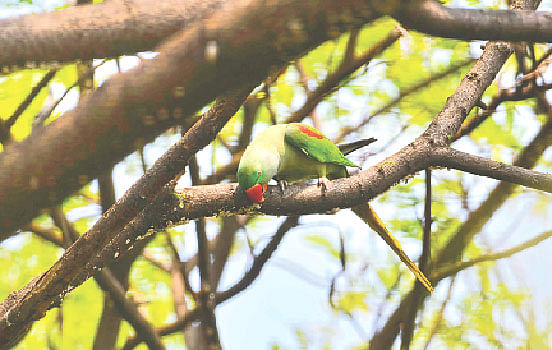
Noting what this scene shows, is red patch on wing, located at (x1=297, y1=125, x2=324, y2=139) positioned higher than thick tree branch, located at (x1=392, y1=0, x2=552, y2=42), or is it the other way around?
thick tree branch, located at (x1=392, y1=0, x2=552, y2=42)

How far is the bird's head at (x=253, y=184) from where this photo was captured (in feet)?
11.6

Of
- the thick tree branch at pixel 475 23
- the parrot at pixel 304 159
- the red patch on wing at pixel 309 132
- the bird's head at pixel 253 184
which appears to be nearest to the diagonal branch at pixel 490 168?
the parrot at pixel 304 159

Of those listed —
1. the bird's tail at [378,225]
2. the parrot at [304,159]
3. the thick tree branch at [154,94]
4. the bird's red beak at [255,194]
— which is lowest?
the bird's tail at [378,225]

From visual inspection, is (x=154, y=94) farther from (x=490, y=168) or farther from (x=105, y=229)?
(x=490, y=168)

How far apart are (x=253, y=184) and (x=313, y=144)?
113 cm

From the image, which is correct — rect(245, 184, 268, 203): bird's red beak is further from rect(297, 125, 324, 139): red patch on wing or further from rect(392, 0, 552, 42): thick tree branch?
rect(392, 0, 552, 42): thick tree branch

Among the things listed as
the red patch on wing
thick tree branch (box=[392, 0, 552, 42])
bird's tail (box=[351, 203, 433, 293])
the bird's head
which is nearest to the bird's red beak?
the bird's head

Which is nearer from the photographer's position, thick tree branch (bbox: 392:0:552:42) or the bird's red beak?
thick tree branch (bbox: 392:0:552:42)

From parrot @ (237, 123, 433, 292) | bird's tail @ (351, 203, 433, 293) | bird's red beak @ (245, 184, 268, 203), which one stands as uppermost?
bird's red beak @ (245, 184, 268, 203)

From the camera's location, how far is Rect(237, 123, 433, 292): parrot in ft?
13.4

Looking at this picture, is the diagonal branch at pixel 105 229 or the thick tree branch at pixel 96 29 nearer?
the thick tree branch at pixel 96 29

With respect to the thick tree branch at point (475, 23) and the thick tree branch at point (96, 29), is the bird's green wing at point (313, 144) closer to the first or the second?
the thick tree branch at point (475, 23)

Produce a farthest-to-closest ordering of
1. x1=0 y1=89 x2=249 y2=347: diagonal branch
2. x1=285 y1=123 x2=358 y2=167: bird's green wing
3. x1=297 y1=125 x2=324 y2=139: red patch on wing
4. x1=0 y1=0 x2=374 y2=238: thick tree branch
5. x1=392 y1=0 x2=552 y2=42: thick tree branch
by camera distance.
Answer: x1=297 y1=125 x2=324 y2=139: red patch on wing
x1=285 y1=123 x2=358 y2=167: bird's green wing
x1=0 y1=89 x2=249 y2=347: diagonal branch
x1=392 y1=0 x2=552 y2=42: thick tree branch
x1=0 y1=0 x2=374 y2=238: thick tree branch

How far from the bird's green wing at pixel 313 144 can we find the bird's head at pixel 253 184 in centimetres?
91
